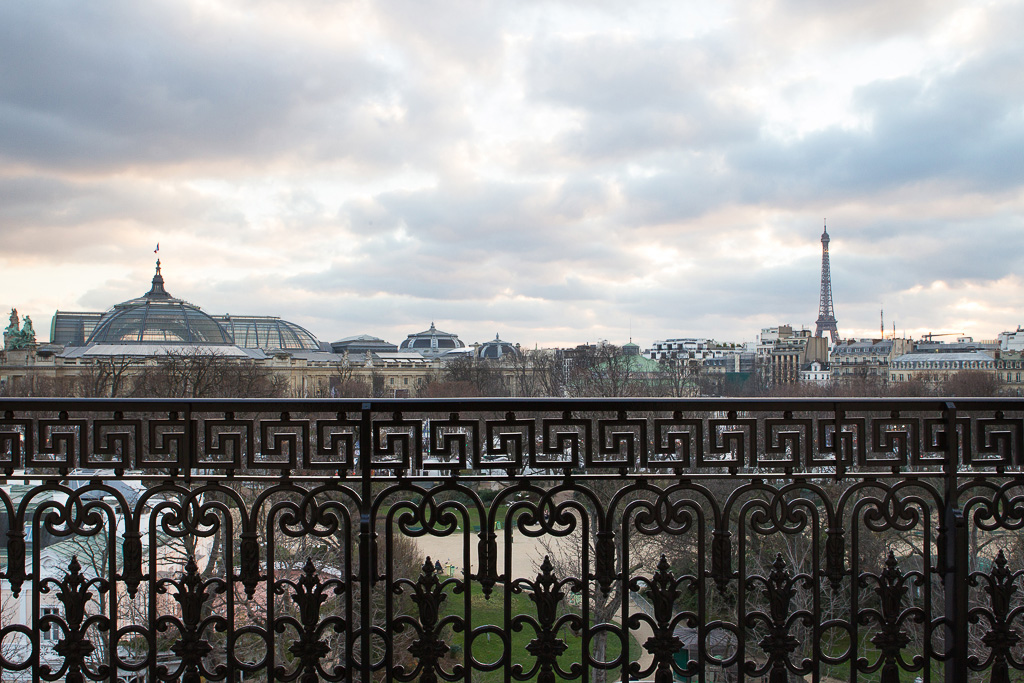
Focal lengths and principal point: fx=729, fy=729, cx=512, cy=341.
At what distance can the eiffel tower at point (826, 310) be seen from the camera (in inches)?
1852

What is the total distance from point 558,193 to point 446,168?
1620 mm

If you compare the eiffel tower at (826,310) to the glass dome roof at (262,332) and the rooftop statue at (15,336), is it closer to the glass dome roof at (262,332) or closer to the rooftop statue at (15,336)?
the glass dome roof at (262,332)

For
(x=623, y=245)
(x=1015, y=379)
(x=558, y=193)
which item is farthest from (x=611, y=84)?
(x=1015, y=379)

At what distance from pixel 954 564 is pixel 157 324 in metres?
45.3

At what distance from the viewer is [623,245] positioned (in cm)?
1661

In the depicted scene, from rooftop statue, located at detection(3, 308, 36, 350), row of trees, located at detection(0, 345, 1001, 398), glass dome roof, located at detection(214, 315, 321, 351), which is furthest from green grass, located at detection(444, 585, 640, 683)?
glass dome roof, located at detection(214, 315, 321, 351)

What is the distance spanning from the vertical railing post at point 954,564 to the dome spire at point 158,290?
153ft

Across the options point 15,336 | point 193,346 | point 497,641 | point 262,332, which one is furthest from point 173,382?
point 262,332

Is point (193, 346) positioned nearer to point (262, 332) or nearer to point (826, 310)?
point (262, 332)

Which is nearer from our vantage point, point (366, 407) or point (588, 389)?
point (366, 407)

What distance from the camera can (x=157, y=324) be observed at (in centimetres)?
4172

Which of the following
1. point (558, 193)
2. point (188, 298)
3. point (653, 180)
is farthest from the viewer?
point (188, 298)

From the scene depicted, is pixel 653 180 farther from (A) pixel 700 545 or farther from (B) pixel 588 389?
(B) pixel 588 389

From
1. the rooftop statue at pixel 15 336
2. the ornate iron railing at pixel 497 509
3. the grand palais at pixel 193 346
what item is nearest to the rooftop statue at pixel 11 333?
the rooftop statue at pixel 15 336
